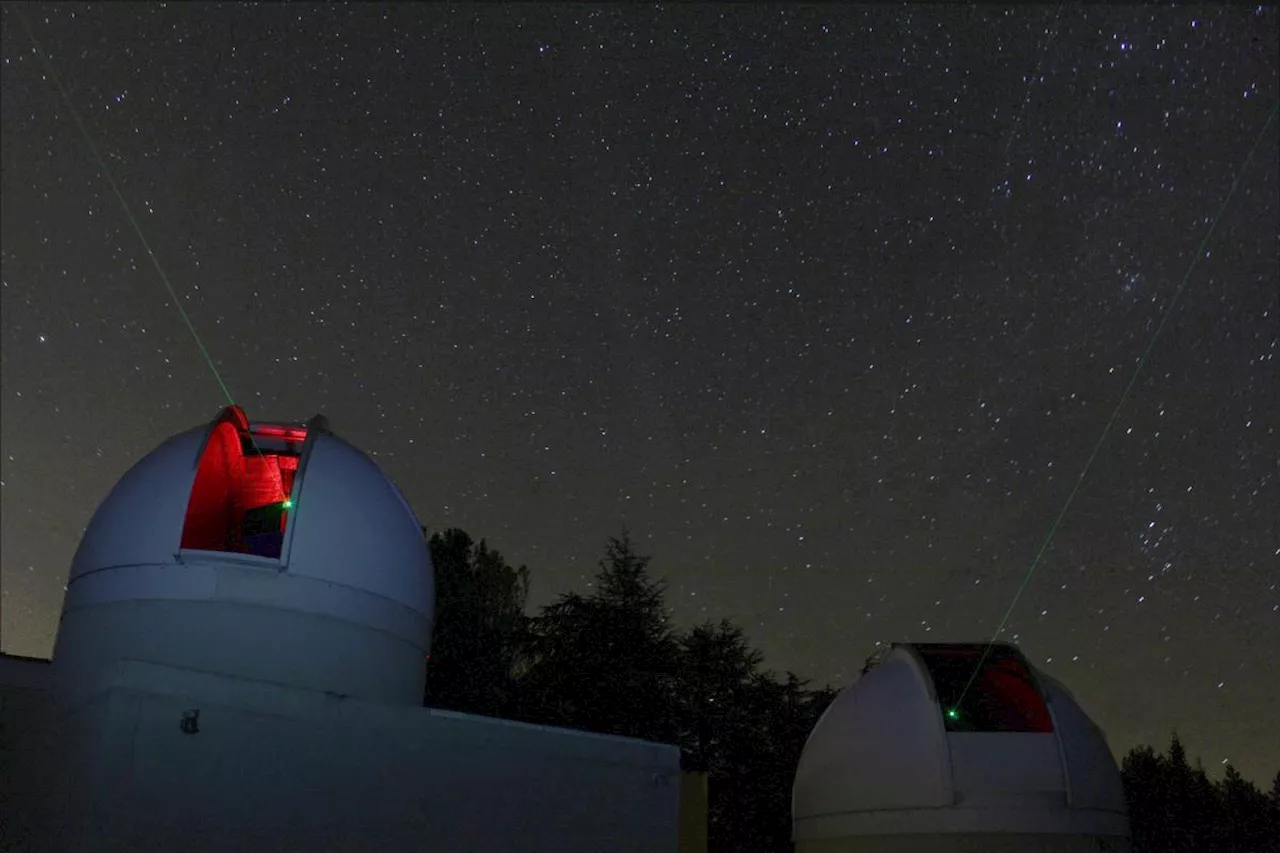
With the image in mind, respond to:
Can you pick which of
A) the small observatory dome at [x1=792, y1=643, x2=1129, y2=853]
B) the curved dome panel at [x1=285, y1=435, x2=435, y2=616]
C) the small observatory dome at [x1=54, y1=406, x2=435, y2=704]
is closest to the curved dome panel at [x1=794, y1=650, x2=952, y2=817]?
the small observatory dome at [x1=792, y1=643, x2=1129, y2=853]

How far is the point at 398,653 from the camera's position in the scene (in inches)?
381

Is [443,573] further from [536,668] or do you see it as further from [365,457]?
[365,457]

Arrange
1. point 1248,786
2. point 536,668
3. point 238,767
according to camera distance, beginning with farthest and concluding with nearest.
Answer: point 1248,786 → point 536,668 → point 238,767

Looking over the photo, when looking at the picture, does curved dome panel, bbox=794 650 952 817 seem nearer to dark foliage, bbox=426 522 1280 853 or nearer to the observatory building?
the observatory building

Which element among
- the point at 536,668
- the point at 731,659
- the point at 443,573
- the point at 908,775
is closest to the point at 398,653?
the point at 908,775

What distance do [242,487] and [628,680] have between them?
13.1 m

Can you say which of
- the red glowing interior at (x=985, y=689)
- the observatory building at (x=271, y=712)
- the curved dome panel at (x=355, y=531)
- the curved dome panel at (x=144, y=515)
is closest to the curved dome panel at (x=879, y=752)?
the red glowing interior at (x=985, y=689)

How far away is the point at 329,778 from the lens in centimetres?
794

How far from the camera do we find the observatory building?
7.34 m

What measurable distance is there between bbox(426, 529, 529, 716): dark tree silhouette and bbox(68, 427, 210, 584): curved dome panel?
1190cm

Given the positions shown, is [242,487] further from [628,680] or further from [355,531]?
[628,680]

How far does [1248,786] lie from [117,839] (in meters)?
54.8

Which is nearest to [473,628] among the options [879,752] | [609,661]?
[609,661]

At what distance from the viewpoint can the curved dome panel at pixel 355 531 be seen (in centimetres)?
924
